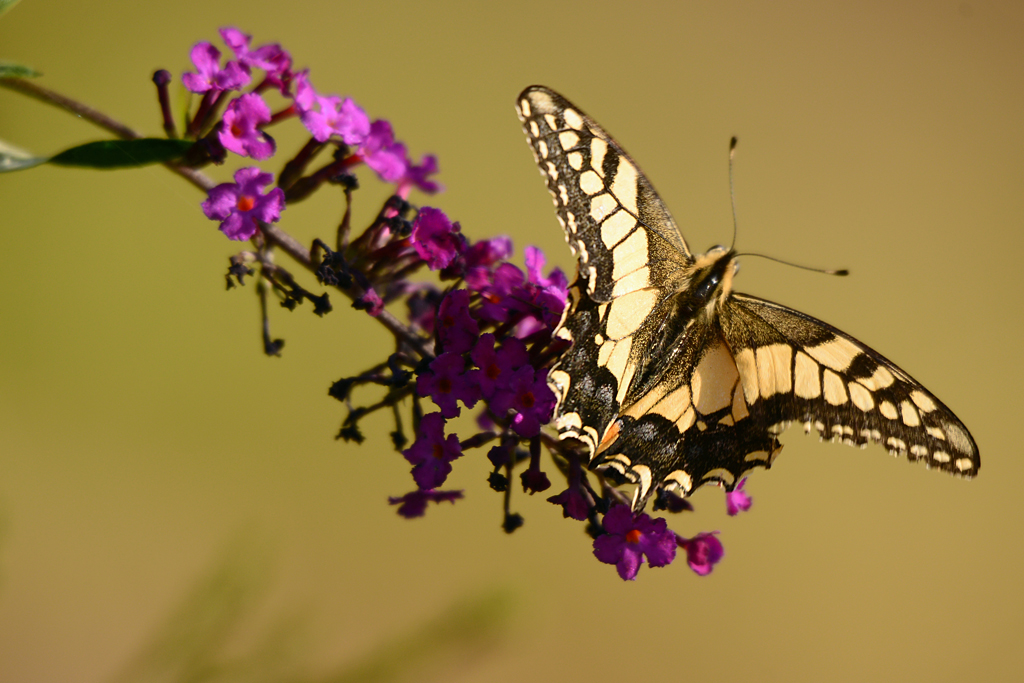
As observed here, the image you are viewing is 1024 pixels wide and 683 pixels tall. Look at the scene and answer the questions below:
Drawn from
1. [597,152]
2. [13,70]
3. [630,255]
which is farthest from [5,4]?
[630,255]

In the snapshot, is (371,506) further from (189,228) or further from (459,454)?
(459,454)

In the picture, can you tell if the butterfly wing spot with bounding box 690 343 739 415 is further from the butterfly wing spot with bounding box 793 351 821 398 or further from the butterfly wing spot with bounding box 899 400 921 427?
the butterfly wing spot with bounding box 899 400 921 427

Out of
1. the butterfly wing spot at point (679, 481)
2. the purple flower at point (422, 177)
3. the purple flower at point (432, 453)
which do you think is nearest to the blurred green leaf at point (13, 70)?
the purple flower at point (422, 177)

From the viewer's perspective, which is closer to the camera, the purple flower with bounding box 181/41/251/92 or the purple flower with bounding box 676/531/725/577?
the purple flower with bounding box 181/41/251/92

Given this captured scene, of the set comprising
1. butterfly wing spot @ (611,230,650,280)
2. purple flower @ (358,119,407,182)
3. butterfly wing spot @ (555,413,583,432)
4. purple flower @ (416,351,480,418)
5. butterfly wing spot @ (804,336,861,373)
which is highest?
purple flower @ (358,119,407,182)

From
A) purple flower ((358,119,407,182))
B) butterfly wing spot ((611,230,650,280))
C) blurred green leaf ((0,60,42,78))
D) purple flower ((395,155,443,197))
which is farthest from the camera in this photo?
purple flower ((395,155,443,197))

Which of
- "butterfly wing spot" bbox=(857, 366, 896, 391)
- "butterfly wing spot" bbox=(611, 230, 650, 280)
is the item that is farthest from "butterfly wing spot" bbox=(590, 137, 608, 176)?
"butterfly wing spot" bbox=(857, 366, 896, 391)

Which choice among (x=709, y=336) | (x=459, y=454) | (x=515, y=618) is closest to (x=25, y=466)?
(x=515, y=618)

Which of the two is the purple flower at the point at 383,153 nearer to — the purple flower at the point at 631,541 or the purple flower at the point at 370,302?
the purple flower at the point at 370,302
